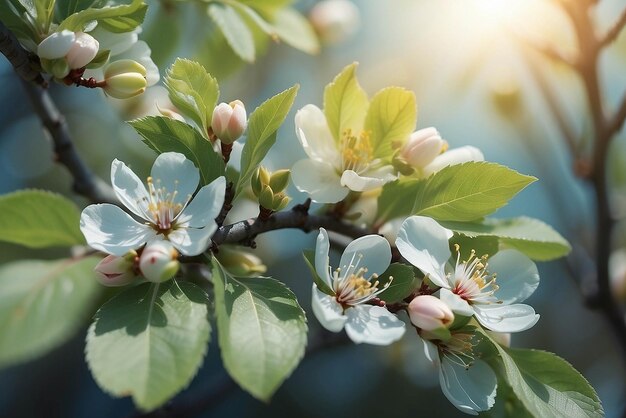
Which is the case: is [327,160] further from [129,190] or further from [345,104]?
[129,190]

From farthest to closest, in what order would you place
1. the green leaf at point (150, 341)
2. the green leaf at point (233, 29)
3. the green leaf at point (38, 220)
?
the green leaf at point (233, 29)
the green leaf at point (38, 220)
the green leaf at point (150, 341)

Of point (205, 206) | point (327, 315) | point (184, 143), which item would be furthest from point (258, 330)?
point (184, 143)

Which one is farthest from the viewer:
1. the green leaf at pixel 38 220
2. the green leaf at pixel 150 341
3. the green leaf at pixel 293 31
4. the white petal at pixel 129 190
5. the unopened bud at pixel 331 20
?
the unopened bud at pixel 331 20

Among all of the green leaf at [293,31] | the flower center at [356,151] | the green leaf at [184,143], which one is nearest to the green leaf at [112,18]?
the green leaf at [184,143]

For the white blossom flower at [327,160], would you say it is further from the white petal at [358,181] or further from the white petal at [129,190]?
the white petal at [129,190]

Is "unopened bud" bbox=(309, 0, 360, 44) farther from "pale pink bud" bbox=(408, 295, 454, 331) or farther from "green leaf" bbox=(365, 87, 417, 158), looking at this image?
"pale pink bud" bbox=(408, 295, 454, 331)

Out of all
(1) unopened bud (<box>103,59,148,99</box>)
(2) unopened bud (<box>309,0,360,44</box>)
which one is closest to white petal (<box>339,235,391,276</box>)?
(1) unopened bud (<box>103,59,148,99</box>)
